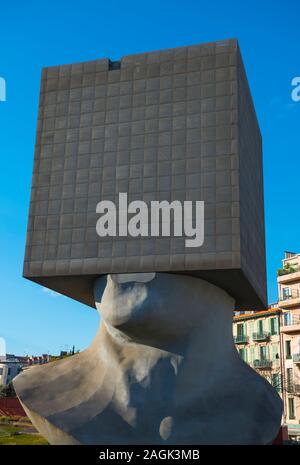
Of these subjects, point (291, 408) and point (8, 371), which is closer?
point (291, 408)

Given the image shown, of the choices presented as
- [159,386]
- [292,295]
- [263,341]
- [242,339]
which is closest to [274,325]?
[263,341]

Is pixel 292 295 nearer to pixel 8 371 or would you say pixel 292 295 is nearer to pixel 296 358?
pixel 296 358

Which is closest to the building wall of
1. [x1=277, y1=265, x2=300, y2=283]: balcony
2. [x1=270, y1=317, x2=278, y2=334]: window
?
[x1=270, y1=317, x2=278, y2=334]: window

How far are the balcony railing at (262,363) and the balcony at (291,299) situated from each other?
455 centimetres

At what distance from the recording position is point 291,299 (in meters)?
39.3

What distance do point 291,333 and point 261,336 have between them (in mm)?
3121

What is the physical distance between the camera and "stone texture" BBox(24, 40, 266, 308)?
1628 centimetres

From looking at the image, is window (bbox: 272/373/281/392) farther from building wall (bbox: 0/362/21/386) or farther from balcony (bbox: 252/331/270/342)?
building wall (bbox: 0/362/21/386)

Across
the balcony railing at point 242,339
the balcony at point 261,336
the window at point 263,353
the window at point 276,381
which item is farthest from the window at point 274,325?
the window at point 276,381

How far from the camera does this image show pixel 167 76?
1808cm
